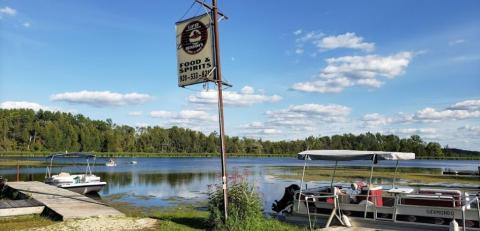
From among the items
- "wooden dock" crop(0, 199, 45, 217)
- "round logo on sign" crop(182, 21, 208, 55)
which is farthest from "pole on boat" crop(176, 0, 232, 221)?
"wooden dock" crop(0, 199, 45, 217)

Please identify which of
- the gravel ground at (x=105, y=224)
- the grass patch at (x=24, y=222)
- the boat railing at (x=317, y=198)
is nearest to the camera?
the gravel ground at (x=105, y=224)

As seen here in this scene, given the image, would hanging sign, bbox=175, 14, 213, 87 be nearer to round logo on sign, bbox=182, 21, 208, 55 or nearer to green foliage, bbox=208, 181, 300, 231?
round logo on sign, bbox=182, 21, 208, 55

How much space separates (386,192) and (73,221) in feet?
33.3

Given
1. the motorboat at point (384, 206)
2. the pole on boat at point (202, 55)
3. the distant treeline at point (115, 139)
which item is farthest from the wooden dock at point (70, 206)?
the distant treeline at point (115, 139)

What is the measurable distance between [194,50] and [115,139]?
142198 millimetres

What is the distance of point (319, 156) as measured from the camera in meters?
15.3

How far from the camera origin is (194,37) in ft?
41.0

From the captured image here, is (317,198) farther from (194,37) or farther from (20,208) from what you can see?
(20,208)

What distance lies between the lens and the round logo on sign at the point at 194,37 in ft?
40.7

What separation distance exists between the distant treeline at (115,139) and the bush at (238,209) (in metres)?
130

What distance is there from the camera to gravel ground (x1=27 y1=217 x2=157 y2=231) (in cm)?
1271

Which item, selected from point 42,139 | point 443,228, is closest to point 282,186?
point 443,228

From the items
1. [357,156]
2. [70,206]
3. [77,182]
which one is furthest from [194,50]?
[77,182]

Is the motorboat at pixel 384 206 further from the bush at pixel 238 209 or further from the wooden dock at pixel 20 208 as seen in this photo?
the wooden dock at pixel 20 208
